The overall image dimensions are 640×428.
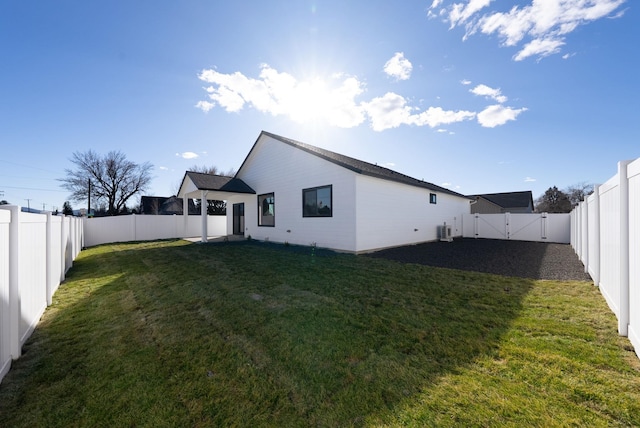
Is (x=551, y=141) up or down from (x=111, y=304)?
up

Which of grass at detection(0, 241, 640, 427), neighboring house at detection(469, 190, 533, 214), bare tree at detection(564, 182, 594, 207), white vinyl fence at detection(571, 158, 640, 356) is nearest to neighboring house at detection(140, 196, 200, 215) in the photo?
grass at detection(0, 241, 640, 427)

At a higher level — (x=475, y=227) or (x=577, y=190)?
(x=577, y=190)

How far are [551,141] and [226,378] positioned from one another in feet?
58.1

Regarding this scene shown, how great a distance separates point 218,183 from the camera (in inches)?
A: 523

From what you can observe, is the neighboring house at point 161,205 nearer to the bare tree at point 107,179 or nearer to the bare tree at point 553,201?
the bare tree at point 107,179

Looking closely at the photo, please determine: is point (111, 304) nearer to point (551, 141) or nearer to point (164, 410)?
point (164, 410)

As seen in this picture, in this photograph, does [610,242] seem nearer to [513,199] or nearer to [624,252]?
[624,252]

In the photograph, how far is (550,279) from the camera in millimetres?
5277

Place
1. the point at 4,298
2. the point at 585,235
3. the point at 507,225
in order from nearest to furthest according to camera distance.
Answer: the point at 4,298 → the point at 585,235 → the point at 507,225

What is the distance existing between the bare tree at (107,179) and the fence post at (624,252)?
143 feet

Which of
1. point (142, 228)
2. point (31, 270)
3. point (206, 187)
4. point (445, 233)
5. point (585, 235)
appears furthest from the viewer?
point (142, 228)

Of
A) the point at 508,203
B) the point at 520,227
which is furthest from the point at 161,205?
the point at 508,203

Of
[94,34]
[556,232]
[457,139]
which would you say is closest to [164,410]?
[94,34]

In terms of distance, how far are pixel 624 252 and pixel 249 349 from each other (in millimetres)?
4313
